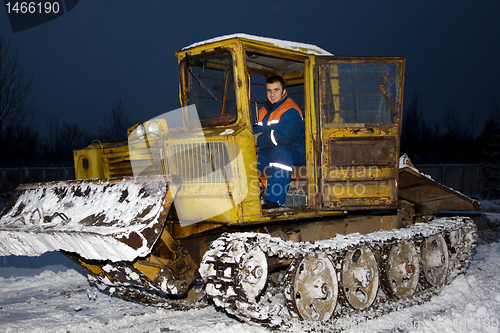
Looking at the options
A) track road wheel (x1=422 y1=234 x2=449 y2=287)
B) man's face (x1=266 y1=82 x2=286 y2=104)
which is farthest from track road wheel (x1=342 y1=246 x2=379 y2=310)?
man's face (x1=266 y1=82 x2=286 y2=104)

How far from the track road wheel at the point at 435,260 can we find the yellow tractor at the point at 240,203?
0.24 metres

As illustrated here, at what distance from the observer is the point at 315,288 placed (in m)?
4.89

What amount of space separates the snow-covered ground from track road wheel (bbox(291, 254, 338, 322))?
1.12ft

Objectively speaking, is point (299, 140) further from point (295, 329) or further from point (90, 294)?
point (90, 294)

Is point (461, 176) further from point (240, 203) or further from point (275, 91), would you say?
point (240, 203)

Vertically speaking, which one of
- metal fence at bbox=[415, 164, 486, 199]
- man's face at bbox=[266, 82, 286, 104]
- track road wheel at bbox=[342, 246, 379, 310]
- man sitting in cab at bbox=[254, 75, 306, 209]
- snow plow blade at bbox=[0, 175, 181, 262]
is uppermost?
man's face at bbox=[266, 82, 286, 104]

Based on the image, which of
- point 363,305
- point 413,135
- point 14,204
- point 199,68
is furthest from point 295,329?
point 413,135

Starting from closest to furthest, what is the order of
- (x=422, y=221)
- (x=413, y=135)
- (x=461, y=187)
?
(x=422, y=221), (x=461, y=187), (x=413, y=135)

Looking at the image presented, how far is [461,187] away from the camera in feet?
77.2

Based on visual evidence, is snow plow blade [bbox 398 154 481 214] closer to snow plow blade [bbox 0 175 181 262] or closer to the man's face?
the man's face

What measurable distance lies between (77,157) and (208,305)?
267cm

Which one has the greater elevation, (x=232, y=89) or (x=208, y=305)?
(x=232, y=89)

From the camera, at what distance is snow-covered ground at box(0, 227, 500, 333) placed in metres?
5.04

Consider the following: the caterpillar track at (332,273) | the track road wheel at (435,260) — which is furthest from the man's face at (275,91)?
the track road wheel at (435,260)
